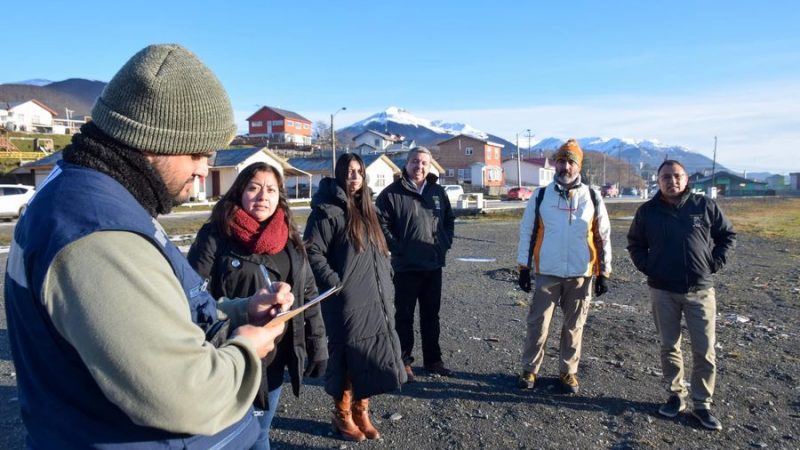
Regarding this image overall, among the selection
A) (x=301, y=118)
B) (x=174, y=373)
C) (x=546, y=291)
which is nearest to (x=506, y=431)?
(x=546, y=291)

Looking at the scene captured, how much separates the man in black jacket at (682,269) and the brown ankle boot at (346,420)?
2.39 meters

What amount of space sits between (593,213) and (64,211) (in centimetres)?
460

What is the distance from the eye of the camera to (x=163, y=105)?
4.63ft

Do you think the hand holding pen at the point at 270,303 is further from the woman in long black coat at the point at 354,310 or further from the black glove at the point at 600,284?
the black glove at the point at 600,284

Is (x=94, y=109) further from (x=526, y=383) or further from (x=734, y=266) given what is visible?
(x=734, y=266)

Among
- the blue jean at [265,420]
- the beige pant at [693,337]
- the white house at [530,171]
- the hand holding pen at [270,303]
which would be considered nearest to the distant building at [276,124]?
the white house at [530,171]

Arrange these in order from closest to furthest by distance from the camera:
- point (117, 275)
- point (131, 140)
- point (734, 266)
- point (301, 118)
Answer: point (117, 275) → point (131, 140) → point (734, 266) → point (301, 118)

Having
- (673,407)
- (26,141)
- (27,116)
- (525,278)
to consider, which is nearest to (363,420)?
(525,278)

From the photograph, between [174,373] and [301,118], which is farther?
[301,118]

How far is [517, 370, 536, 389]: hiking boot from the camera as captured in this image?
4773mm

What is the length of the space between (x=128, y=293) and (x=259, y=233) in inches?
82.3

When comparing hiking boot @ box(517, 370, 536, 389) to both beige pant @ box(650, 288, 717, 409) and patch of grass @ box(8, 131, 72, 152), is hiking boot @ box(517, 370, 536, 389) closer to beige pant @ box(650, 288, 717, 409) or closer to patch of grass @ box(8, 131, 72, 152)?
beige pant @ box(650, 288, 717, 409)

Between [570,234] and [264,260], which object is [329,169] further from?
[264,260]

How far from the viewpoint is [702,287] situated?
4.46 metres
